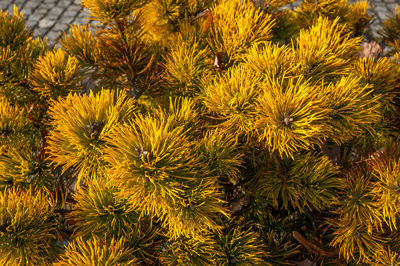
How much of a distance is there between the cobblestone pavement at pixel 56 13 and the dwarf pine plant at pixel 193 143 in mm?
3371

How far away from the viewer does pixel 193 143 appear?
77cm

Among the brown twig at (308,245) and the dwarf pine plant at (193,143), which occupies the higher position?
the dwarf pine plant at (193,143)

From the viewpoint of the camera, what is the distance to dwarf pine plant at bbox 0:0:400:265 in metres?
0.76

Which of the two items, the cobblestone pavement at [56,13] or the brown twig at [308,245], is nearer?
the brown twig at [308,245]

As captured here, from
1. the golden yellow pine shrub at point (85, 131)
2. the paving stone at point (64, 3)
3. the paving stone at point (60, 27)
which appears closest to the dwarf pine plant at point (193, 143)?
the golden yellow pine shrub at point (85, 131)

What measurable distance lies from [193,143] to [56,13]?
15.0ft

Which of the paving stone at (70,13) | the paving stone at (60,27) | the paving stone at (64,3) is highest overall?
the paving stone at (64,3)

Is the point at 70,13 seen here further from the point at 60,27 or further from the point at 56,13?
the point at 60,27

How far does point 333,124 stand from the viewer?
83 cm

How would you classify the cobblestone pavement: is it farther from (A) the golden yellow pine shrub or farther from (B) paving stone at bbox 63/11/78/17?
(A) the golden yellow pine shrub

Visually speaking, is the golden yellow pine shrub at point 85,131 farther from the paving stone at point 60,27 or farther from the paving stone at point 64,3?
the paving stone at point 64,3

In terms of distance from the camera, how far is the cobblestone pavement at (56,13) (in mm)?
4262

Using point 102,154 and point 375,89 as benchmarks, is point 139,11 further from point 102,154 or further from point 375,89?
point 375,89

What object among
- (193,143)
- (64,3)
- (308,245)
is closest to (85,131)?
(193,143)
